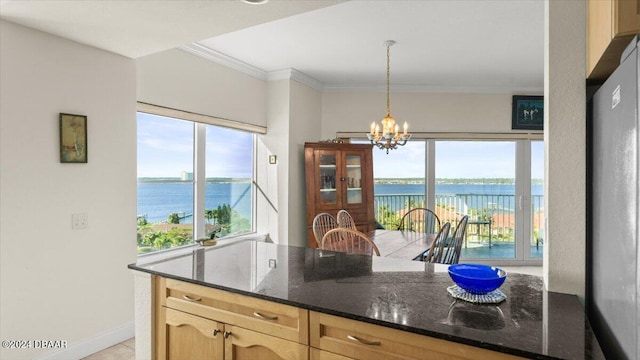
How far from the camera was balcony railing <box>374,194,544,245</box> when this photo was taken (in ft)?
18.2

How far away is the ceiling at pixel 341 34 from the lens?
2.17 meters

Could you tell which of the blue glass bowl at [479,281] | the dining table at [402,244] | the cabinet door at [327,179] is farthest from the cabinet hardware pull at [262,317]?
the cabinet door at [327,179]

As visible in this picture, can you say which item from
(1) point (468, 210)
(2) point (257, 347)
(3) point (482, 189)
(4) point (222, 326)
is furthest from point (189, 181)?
(3) point (482, 189)

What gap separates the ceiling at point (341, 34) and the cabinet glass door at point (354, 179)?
1071 millimetres

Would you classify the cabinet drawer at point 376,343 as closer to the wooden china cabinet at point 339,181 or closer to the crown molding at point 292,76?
the wooden china cabinet at point 339,181

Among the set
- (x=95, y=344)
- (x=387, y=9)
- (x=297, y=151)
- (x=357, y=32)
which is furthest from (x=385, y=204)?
(x=95, y=344)

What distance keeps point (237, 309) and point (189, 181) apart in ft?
8.49

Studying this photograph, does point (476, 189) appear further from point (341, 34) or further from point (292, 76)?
point (341, 34)

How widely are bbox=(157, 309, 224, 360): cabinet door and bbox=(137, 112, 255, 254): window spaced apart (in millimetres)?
1849

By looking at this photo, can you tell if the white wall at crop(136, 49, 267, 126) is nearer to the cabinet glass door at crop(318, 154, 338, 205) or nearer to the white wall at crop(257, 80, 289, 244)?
the white wall at crop(257, 80, 289, 244)

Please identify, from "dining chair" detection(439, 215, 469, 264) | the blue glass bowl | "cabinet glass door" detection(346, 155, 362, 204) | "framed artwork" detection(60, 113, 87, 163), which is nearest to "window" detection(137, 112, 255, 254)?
"framed artwork" detection(60, 113, 87, 163)

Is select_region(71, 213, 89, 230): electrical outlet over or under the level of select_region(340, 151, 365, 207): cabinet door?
under

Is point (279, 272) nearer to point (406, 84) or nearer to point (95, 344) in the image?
point (95, 344)

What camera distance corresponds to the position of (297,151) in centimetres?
475
